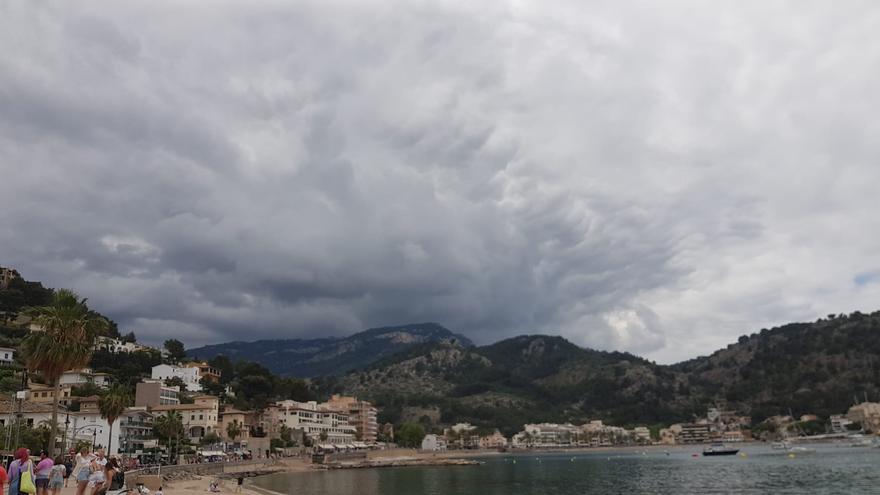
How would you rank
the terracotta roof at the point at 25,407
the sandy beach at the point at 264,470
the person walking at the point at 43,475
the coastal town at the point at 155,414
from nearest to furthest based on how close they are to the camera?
the person walking at the point at 43,475 < the coastal town at the point at 155,414 < the sandy beach at the point at 264,470 < the terracotta roof at the point at 25,407

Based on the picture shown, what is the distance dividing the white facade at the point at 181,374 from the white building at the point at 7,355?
86.8ft

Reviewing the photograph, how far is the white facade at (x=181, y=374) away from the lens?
406ft

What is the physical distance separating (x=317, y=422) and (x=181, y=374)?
3205 centimetres

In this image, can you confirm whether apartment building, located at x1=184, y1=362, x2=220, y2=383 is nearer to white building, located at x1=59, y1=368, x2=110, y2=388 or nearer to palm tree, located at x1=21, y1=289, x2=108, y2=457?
white building, located at x1=59, y1=368, x2=110, y2=388

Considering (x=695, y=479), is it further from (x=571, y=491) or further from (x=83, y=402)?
(x=83, y=402)

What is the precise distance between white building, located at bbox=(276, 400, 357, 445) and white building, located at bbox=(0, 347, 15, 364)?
166 feet

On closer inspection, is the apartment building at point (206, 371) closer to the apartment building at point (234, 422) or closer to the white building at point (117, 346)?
the white building at point (117, 346)

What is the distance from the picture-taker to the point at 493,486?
72.4m

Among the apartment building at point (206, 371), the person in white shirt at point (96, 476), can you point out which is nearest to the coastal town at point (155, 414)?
the person in white shirt at point (96, 476)

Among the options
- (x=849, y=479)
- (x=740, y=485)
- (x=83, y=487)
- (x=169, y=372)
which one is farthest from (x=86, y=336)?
(x=169, y=372)

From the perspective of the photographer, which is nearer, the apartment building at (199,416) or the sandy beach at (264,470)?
the sandy beach at (264,470)

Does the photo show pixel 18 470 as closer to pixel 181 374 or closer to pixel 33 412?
pixel 33 412

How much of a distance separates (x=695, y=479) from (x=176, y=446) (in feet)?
225

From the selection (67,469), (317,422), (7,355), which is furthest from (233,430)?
(67,469)
